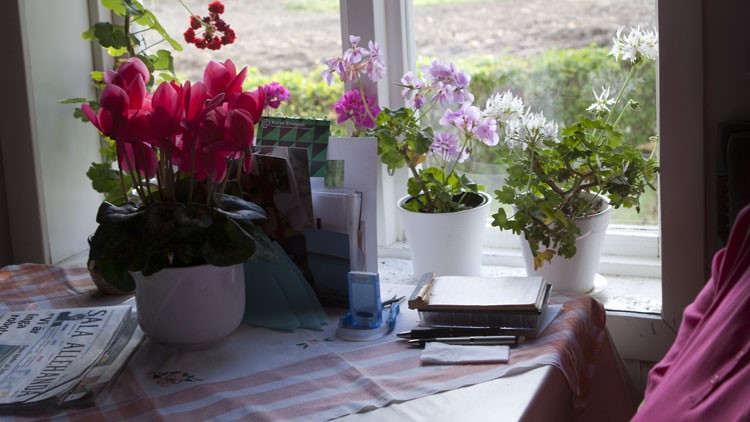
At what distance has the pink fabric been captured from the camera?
3.89 feet

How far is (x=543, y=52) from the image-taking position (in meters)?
2.06

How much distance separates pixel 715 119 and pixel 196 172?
3.25 ft

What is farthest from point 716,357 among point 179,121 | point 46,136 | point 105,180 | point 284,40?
point 46,136

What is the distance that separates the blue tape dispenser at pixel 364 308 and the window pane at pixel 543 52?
2.64ft

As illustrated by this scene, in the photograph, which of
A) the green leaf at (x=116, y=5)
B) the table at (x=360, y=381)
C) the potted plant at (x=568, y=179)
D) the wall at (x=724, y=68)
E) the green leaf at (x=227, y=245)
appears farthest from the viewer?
the green leaf at (x=116, y=5)

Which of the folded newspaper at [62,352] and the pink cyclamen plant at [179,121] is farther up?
the pink cyclamen plant at [179,121]

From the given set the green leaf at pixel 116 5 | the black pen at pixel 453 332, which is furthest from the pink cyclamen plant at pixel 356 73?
the black pen at pixel 453 332

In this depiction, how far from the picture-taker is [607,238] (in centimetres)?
206

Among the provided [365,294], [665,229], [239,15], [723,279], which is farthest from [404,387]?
[239,15]

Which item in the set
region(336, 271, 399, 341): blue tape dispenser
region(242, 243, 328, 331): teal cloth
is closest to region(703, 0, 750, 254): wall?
region(336, 271, 399, 341): blue tape dispenser

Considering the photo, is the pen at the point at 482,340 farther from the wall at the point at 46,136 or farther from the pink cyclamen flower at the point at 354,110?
the wall at the point at 46,136

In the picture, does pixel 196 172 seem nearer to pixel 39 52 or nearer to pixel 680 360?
pixel 680 360

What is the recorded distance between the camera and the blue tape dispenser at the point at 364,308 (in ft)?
4.74

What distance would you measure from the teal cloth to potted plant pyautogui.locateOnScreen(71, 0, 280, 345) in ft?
0.31
